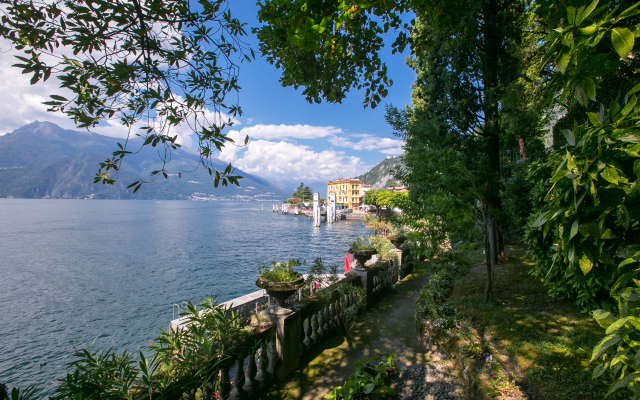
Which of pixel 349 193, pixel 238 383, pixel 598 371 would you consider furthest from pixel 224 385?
pixel 349 193

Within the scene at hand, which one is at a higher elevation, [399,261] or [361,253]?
[361,253]

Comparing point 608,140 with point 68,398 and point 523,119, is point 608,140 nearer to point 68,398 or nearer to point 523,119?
point 68,398

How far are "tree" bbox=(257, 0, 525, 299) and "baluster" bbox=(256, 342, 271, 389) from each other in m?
3.57

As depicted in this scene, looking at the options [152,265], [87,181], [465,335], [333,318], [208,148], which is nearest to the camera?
[208,148]

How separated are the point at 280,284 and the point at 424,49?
4.76m

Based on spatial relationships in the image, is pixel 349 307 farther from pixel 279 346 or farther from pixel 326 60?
Answer: pixel 326 60

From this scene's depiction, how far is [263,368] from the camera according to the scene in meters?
3.74

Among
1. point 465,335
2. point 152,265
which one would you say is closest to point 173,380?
point 465,335

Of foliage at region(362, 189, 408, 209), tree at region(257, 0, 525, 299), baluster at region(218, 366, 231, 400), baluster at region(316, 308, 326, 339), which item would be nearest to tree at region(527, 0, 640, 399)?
tree at region(257, 0, 525, 299)

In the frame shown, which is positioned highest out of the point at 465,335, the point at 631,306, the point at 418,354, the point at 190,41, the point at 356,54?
the point at 356,54

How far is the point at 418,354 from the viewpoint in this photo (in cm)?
456

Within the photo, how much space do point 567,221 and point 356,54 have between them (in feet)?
9.24

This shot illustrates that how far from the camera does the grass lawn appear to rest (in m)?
2.76

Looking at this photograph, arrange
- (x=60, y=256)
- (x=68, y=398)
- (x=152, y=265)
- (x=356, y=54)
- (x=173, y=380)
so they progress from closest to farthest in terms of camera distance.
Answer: (x=68, y=398), (x=173, y=380), (x=356, y=54), (x=152, y=265), (x=60, y=256)
